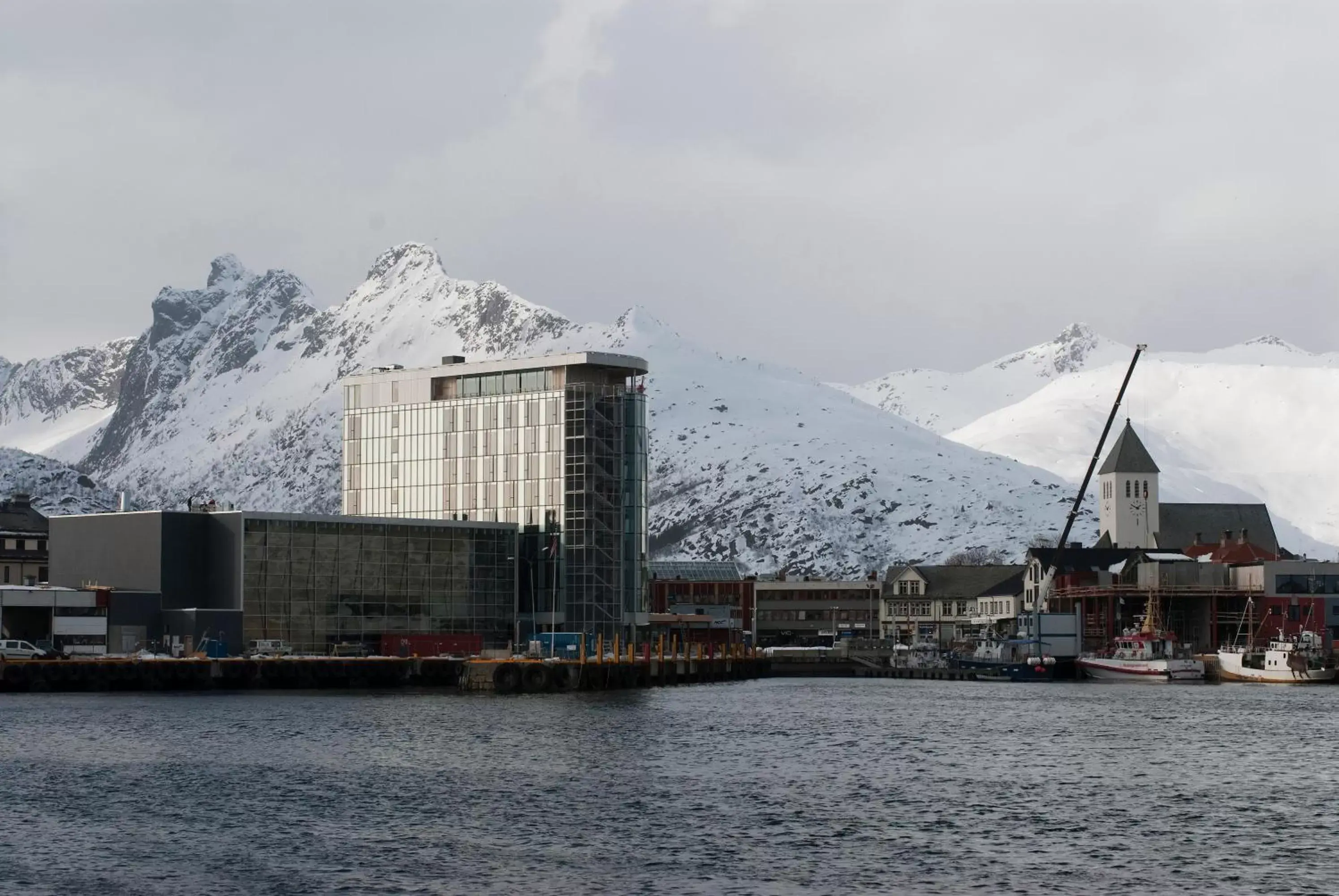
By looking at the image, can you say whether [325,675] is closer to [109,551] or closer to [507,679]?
[507,679]

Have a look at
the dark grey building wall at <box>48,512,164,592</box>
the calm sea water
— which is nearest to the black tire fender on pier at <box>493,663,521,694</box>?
the calm sea water

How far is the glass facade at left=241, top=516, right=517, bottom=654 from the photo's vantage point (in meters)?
180

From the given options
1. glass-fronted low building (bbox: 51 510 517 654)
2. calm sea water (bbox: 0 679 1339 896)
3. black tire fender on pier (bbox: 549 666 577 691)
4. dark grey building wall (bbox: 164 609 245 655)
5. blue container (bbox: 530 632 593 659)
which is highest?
glass-fronted low building (bbox: 51 510 517 654)

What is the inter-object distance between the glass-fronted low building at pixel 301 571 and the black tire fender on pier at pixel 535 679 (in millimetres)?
26797

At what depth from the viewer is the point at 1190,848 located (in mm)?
71875

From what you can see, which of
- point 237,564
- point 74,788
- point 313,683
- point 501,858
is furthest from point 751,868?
point 237,564

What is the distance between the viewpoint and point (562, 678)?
163 meters

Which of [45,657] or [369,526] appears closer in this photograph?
[45,657]

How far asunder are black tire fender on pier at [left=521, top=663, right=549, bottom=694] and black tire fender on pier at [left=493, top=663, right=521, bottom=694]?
432 millimetres

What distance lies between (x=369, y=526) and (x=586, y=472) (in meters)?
22.3

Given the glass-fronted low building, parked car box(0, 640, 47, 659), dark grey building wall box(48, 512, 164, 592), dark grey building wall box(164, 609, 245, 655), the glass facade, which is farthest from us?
the glass facade

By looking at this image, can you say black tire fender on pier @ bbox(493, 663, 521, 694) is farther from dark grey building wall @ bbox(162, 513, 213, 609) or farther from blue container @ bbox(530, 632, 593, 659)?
dark grey building wall @ bbox(162, 513, 213, 609)

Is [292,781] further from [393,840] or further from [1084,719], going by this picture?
[1084,719]

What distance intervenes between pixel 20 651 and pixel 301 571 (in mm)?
27003
